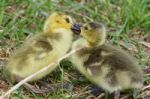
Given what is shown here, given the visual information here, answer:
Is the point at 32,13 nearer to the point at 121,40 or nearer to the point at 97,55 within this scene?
the point at 121,40

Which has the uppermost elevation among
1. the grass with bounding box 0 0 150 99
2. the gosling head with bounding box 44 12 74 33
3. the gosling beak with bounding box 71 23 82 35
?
the gosling head with bounding box 44 12 74 33

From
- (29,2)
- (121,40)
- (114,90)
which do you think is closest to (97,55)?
(114,90)

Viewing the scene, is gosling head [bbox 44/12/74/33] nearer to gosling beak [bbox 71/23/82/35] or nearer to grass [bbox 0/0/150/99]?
gosling beak [bbox 71/23/82/35]

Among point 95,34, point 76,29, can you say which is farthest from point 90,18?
point 95,34

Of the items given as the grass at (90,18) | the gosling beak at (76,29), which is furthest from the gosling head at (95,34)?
the grass at (90,18)

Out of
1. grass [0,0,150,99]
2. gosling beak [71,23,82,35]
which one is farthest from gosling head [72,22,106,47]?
grass [0,0,150,99]

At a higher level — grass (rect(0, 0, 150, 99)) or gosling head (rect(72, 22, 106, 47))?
gosling head (rect(72, 22, 106, 47))
